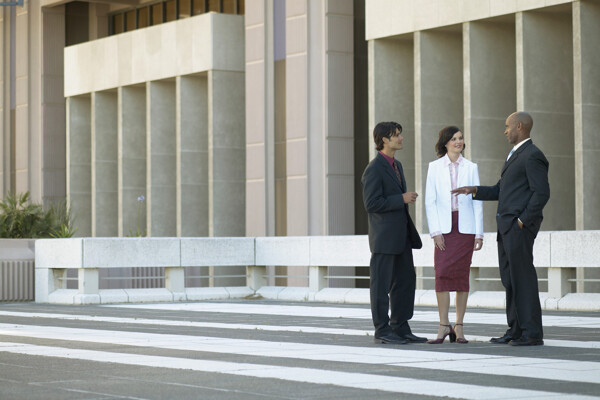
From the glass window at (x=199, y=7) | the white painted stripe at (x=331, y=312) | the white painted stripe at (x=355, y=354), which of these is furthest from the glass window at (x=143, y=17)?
the white painted stripe at (x=355, y=354)

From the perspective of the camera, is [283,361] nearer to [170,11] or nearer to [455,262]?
[455,262]

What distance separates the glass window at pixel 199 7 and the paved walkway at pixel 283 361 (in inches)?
975

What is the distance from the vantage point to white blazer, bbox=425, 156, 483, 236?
10469 millimetres

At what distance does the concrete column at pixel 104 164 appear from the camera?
3903 centimetres

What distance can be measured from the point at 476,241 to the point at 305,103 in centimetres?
2015

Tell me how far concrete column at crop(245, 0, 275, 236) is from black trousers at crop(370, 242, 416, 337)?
21.1 m

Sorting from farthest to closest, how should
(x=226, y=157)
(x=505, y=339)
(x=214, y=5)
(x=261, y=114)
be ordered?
1. (x=214, y=5)
2. (x=226, y=157)
3. (x=261, y=114)
4. (x=505, y=339)

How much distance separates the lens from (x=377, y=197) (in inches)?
418

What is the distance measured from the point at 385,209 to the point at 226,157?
23.6 meters

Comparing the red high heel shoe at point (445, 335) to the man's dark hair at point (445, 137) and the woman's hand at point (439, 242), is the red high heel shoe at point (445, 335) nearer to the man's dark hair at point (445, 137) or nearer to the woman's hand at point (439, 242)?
the woman's hand at point (439, 242)

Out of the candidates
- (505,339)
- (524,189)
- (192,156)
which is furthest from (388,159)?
(192,156)

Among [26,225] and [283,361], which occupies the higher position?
[26,225]

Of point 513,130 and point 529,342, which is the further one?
point 513,130

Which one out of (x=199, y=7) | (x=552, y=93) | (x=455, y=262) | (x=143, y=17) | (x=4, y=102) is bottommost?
(x=455, y=262)
